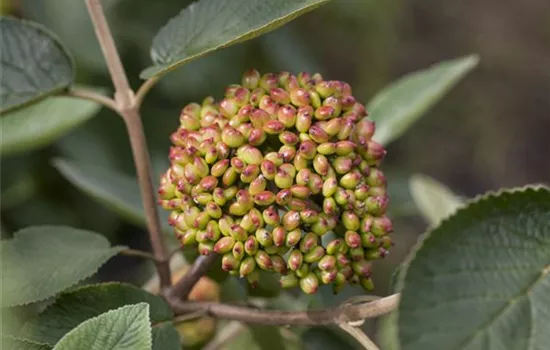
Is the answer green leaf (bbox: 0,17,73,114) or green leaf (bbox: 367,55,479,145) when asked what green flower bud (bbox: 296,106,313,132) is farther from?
green leaf (bbox: 367,55,479,145)

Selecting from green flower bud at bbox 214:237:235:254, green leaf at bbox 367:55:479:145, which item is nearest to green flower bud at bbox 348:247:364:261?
green flower bud at bbox 214:237:235:254

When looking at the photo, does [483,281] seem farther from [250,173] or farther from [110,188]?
[110,188]

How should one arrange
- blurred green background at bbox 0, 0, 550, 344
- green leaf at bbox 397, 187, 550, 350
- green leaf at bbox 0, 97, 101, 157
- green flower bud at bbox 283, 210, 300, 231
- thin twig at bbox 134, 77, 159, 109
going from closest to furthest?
green leaf at bbox 397, 187, 550, 350
green flower bud at bbox 283, 210, 300, 231
thin twig at bbox 134, 77, 159, 109
green leaf at bbox 0, 97, 101, 157
blurred green background at bbox 0, 0, 550, 344

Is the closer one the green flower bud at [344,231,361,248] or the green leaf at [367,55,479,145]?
the green flower bud at [344,231,361,248]

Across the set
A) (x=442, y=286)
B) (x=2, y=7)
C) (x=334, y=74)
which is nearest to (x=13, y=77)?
(x=442, y=286)

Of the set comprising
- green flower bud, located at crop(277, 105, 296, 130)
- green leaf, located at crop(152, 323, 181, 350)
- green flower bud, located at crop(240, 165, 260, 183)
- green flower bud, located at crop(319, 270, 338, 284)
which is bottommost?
green leaf, located at crop(152, 323, 181, 350)

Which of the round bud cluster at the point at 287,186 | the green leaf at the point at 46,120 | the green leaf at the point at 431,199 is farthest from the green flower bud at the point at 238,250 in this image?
the green leaf at the point at 431,199
